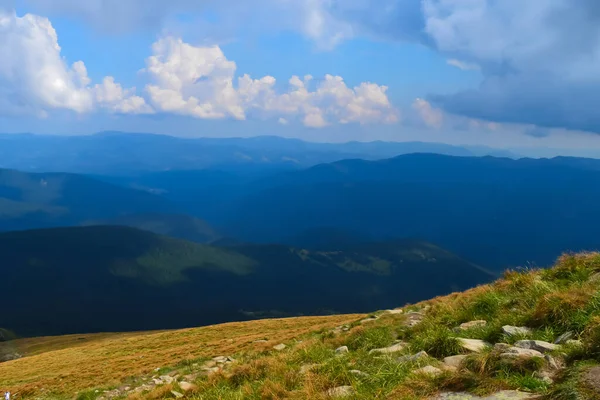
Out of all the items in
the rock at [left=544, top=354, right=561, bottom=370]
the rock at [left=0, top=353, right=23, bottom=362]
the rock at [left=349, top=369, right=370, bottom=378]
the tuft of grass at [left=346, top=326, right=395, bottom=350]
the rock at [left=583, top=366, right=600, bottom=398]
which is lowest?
the rock at [left=0, top=353, right=23, bottom=362]

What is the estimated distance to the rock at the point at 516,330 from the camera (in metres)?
9.79

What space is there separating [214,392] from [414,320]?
927cm

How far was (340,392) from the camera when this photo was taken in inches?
331

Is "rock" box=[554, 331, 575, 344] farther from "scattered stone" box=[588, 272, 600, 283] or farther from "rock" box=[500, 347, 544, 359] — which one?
"scattered stone" box=[588, 272, 600, 283]

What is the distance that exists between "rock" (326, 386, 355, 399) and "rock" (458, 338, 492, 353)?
11.0 feet

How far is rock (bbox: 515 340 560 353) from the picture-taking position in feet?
27.2

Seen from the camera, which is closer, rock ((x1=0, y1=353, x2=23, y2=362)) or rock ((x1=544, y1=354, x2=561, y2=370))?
rock ((x1=544, y1=354, x2=561, y2=370))

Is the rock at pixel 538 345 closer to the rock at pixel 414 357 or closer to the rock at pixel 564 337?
the rock at pixel 564 337

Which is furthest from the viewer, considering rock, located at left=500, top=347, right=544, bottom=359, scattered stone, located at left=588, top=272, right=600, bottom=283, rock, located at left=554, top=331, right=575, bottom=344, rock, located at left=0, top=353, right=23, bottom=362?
rock, located at left=0, top=353, right=23, bottom=362

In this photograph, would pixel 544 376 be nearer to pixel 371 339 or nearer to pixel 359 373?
pixel 359 373

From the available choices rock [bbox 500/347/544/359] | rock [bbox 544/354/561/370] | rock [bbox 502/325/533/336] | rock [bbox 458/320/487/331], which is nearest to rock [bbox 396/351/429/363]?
rock [bbox 500/347/544/359]

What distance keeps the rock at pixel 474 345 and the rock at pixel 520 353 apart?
49.3 inches

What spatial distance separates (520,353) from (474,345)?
2038 millimetres

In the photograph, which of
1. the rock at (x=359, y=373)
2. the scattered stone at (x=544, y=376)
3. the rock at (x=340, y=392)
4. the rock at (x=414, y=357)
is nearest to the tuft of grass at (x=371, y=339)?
the rock at (x=414, y=357)
